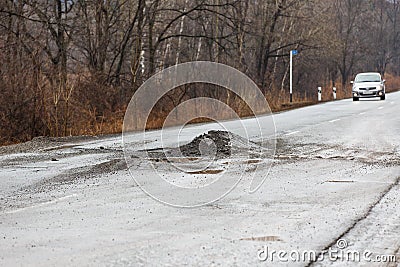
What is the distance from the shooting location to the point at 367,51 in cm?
7138

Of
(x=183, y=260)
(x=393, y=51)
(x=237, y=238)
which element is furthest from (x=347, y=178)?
(x=393, y=51)

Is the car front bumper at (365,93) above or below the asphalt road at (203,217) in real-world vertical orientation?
above

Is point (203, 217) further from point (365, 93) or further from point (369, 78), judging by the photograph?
point (369, 78)

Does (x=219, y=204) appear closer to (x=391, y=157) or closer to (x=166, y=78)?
(x=391, y=157)

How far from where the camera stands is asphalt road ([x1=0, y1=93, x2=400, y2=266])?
6.06 meters

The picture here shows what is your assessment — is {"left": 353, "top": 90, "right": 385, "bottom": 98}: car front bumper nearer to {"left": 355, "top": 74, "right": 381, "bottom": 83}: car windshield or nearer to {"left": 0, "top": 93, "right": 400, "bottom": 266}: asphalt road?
{"left": 355, "top": 74, "right": 381, "bottom": 83}: car windshield

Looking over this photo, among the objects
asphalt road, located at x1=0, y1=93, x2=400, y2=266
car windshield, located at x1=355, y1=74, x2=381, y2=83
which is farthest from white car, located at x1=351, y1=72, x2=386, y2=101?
asphalt road, located at x1=0, y1=93, x2=400, y2=266

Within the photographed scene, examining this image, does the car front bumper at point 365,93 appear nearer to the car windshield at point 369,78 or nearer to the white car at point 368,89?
the white car at point 368,89

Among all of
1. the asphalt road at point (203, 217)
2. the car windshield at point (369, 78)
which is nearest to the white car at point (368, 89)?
the car windshield at point (369, 78)

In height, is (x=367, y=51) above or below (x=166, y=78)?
above

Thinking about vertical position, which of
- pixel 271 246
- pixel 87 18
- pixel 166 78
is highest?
pixel 87 18

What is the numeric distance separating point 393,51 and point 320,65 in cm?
3666

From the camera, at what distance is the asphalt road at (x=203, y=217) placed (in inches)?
239

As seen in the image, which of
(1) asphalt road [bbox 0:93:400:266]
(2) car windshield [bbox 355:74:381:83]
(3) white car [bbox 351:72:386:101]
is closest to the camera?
(1) asphalt road [bbox 0:93:400:266]
